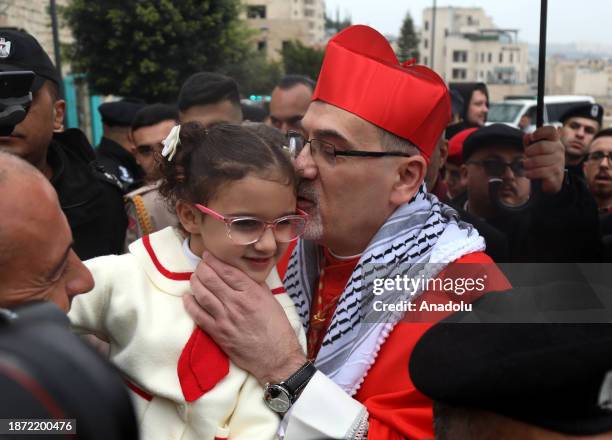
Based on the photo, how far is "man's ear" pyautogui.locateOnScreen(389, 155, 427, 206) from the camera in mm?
2516

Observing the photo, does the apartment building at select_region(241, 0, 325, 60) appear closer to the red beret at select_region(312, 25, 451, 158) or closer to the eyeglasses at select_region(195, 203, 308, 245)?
the red beret at select_region(312, 25, 451, 158)

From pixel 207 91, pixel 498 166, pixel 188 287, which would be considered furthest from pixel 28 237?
pixel 207 91

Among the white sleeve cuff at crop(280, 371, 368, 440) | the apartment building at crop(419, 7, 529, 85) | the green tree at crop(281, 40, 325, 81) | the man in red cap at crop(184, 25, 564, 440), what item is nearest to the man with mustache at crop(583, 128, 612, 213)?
the man in red cap at crop(184, 25, 564, 440)

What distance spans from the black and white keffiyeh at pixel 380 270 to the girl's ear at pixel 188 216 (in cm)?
56

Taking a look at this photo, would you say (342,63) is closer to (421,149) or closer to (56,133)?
(421,149)

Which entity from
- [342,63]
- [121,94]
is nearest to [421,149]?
[342,63]

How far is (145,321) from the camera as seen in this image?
6.73ft

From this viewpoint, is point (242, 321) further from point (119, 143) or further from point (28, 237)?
point (119, 143)

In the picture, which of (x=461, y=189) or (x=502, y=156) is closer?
(x=502, y=156)

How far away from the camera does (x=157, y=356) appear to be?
2023mm

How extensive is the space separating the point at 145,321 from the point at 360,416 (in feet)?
2.26

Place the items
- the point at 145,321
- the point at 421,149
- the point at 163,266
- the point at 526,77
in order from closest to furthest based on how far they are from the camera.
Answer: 1. the point at 145,321
2. the point at 163,266
3. the point at 421,149
4. the point at 526,77

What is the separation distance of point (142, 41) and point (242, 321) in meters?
19.3

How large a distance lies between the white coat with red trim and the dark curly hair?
31cm
